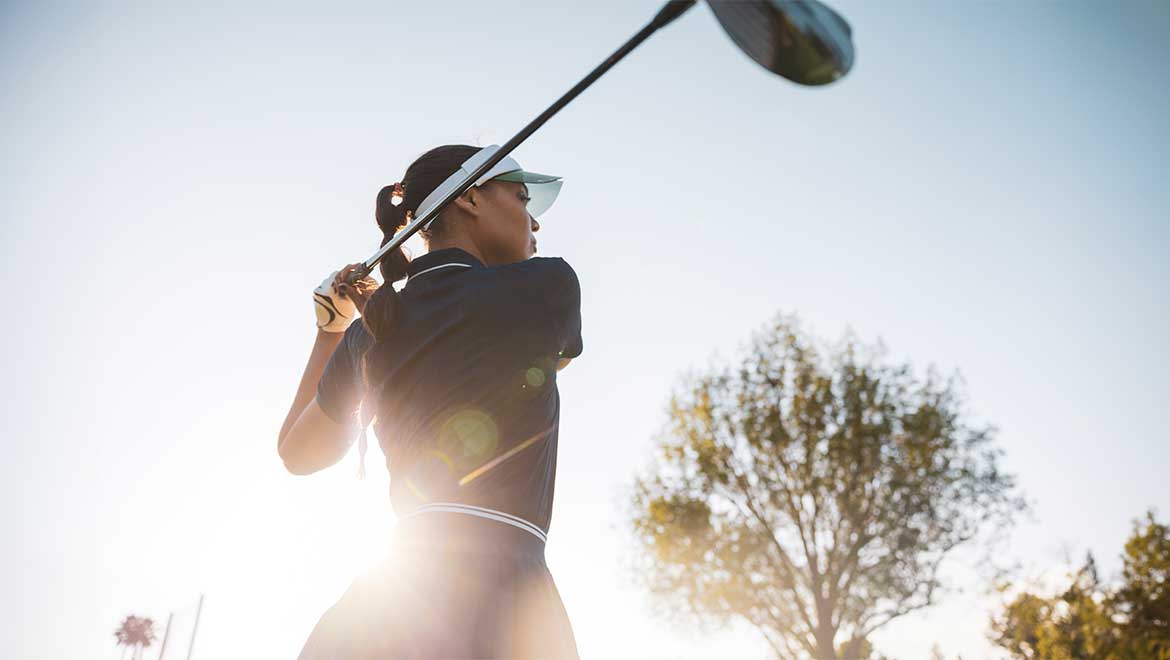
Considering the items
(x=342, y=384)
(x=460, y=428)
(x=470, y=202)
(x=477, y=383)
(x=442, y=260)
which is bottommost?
(x=460, y=428)

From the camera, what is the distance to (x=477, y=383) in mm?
1767

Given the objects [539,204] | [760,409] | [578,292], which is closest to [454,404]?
[578,292]

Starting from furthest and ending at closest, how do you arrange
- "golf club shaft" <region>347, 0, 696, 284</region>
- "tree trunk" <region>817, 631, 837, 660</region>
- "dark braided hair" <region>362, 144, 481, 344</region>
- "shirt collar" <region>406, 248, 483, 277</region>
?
"tree trunk" <region>817, 631, 837, 660</region> → "dark braided hair" <region>362, 144, 481, 344</region> → "shirt collar" <region>406, 248, 483, 277</region> → "golf club shaft" <region>347, 0, 696, 284</region>

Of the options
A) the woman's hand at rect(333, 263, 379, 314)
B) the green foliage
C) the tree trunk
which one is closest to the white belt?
the woman's hand at rect(333, 263, 379, 314)

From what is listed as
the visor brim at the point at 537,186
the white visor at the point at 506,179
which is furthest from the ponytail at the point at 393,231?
the visor brim at the point at 537,186

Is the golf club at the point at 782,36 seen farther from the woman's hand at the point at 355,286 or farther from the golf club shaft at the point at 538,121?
the woman's hand at the point at 355,286

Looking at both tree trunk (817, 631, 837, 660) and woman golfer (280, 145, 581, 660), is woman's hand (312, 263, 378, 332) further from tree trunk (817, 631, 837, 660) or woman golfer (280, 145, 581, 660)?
tree trunk (817, 631, 837, 660)

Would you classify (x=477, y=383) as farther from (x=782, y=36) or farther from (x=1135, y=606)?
(x=1135, y=606)

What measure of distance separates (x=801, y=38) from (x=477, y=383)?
3.60 ft

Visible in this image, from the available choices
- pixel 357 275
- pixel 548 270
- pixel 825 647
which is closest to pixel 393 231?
pixel 357 275

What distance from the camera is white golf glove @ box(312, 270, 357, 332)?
2443 millimetres

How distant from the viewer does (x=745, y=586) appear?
22781 millimetres

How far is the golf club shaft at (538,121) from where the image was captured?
154 centimetres

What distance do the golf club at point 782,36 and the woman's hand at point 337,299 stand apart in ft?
3.47
